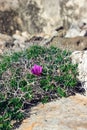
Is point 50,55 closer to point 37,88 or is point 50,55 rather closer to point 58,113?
point 37,88

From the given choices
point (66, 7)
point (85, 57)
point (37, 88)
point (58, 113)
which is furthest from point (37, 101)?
point (66, 7)

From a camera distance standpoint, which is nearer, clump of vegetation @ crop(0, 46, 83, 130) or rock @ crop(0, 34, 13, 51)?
clump of vegetation @ crop(0, 46, 83, 130)

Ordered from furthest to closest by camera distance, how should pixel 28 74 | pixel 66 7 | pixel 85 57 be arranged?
1. pixel 66 7
2. pixel 85 57
3. pixel 28 74

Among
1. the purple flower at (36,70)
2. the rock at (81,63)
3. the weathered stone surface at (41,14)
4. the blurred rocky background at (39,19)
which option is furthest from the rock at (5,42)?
the purple flower at (36,70)

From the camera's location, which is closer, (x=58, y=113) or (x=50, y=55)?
(x=58, y=113)

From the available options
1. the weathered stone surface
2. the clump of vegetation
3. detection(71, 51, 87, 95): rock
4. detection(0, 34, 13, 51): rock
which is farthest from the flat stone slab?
the weathered stone surface

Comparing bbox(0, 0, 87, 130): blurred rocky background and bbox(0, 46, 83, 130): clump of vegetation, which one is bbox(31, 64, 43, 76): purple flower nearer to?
bbox(0, 46, 83, 130): clump of vegetation
